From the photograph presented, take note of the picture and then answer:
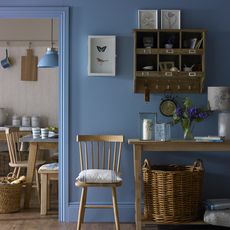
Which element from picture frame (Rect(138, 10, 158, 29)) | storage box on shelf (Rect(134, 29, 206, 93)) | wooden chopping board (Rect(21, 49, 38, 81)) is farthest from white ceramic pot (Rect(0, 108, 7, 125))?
picture frame (Rect(138, 10, 158, 29))

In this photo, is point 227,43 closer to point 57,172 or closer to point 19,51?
point 57,172

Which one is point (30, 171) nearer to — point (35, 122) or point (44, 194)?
point (44, 194)

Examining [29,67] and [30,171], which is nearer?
[30,171]

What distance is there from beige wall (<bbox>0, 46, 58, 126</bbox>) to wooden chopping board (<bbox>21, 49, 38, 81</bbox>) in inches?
2.4

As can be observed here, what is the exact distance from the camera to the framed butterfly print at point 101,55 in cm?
435

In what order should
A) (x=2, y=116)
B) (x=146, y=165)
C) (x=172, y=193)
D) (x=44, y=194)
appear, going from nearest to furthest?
(x=172, y=193)
(x=146, y=165)
(x=44, y=194)
(x=2, y=116)

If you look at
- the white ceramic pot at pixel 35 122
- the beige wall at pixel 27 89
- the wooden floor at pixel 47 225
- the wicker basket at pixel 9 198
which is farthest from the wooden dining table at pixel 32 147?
the beige wall at pixel 27 89

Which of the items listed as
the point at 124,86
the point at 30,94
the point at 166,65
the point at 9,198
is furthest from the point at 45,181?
the point at 30,94

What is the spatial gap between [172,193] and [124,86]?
3.54 ft

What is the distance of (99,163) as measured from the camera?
441 cm

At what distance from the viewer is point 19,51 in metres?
7.49

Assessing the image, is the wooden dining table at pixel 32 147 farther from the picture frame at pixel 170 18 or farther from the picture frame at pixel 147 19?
the picture frame at pixel 170 18

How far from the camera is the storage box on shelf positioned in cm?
419

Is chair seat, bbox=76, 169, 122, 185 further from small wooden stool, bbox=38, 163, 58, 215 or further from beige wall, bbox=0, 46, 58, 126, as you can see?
beige wall, bbox=0, 46, 58, 126
